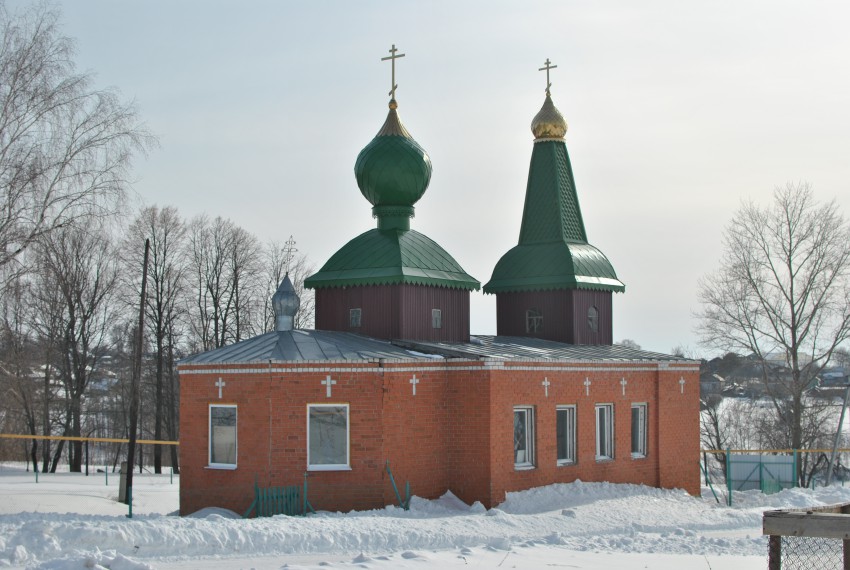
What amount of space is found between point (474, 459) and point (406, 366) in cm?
217

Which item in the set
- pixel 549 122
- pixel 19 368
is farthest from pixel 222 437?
pixel 19 368

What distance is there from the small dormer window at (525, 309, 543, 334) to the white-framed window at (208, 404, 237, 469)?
30.8 feet

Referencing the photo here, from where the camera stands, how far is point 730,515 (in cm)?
1797

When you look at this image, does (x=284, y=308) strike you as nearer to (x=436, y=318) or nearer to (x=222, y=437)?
(x=222, y=437)

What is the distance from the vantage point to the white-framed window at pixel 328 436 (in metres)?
16.8

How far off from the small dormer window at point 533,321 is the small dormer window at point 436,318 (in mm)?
4016

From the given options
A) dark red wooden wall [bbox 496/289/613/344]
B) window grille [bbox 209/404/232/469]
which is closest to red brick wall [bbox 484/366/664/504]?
dark red wooden wall [bbox 496/289/613/344]

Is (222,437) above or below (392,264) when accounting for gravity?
below

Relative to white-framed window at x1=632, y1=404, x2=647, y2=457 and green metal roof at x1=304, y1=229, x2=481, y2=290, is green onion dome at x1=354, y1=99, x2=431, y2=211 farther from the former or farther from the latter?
white-framed window at x1=632, y1=404, x2=647, y2=457

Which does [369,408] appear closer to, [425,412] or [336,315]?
[425,412]

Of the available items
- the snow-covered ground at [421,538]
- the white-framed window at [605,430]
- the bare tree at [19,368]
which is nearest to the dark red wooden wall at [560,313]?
the white-framed window at [605,430]

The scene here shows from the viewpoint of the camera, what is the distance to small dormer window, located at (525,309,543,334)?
78.8ft

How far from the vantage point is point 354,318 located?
20469mm

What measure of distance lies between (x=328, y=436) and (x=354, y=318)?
4.15 metres
